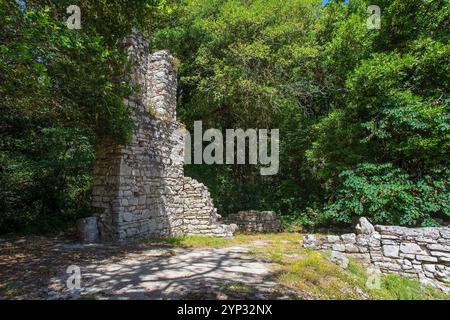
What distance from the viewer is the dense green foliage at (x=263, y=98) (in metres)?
5.45

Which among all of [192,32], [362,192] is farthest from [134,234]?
[192,32]

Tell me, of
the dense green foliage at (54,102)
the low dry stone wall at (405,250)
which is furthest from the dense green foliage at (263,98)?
the low dry stone wall at (405,250)

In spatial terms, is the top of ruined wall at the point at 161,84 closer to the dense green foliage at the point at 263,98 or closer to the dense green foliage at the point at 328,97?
the dense green foliage at the point at 263,98

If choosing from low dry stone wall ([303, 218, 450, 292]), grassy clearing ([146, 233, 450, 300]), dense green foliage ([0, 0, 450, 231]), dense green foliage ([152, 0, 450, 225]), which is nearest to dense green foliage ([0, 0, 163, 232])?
dense green foliage ([0, 0, 450, 231])

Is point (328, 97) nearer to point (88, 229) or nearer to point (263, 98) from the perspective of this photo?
point (263, 98)

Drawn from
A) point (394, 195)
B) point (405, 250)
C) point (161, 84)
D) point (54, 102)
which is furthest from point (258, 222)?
point (54, 102)

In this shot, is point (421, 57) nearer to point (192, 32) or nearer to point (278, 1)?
point (278, 1)

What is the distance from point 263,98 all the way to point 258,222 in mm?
5496

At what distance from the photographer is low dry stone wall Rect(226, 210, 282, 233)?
1214 cm

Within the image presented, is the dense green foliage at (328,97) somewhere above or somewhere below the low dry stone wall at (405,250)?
above

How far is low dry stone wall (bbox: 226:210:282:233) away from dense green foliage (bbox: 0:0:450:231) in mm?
1162

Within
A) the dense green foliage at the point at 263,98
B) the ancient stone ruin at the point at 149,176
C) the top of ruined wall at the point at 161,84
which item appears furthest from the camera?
the top of ruined wall at the point at 161,84

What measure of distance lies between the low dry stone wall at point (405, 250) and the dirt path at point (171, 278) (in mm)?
3123

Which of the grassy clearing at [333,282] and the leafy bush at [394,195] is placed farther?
the leafy bush at [394,195]
